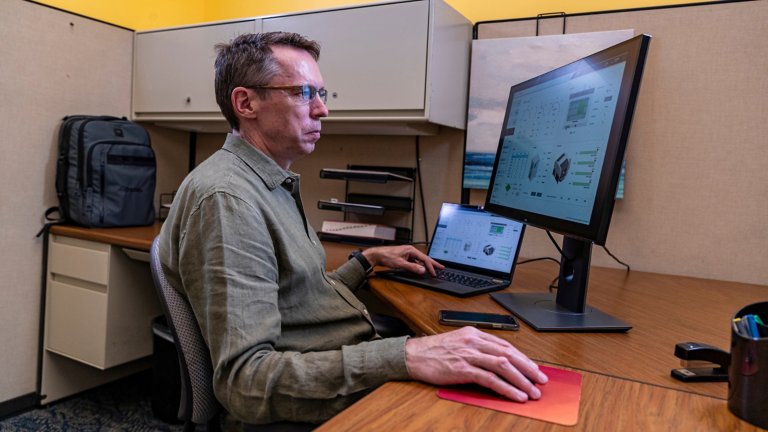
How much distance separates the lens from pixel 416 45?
5.78 feet

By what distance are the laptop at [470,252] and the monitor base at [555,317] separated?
0.14 m

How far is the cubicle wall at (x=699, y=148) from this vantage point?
159 centimetres

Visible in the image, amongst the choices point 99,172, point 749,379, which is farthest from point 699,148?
point 99,172

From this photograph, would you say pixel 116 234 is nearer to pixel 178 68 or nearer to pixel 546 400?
pixel 178 68

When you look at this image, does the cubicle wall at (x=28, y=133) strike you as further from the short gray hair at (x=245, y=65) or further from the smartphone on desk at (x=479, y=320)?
the smartphone on desk at (x=479, y=320)

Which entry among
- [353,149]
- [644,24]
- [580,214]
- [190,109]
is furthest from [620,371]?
[190,109]

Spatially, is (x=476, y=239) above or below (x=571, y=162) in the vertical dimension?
below

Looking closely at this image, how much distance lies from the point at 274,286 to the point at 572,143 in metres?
0.58

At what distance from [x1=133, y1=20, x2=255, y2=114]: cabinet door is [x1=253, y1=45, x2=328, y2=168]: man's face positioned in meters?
1.10

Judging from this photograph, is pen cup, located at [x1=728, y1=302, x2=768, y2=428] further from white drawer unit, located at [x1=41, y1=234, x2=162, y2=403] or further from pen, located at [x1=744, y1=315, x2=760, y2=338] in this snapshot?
white drawer unit, located at [x1=41, y1=234, x2=162, y2=403]

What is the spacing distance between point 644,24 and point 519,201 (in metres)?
0.98

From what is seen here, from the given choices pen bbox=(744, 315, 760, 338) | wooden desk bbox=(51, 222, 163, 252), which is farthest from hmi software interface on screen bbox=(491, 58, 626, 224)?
wooden desk bbox=(51, 222, 163, 252)

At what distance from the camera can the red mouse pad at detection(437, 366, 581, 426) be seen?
0.63 m

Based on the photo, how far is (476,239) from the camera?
1.49 metres
